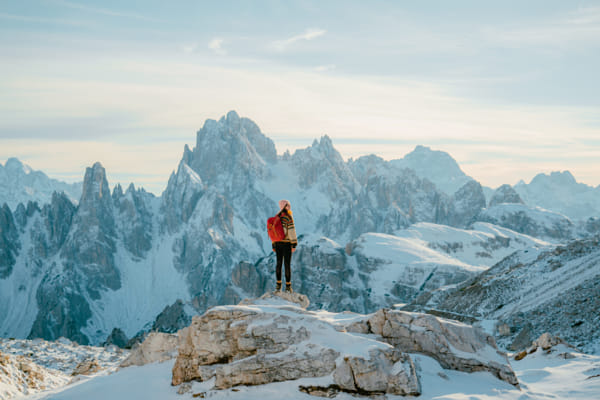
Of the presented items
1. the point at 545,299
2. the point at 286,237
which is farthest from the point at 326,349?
the point at 545,299

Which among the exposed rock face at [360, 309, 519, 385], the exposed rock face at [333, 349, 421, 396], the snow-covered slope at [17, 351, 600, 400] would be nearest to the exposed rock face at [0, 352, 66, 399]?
the snow-covered slope at [17, 351, 600, 400]

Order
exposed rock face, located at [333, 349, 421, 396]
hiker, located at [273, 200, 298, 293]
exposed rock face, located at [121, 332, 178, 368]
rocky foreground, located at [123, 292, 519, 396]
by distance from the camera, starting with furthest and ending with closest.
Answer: exposed rock face, located at [121, 332, 178, 368]
hiker, located at [273, 200, 298, 293]
rocky foreground, located at [123, 292, 519, 396]
exposed rock face, located at [333, 349, 421, 396]

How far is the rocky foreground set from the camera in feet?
66.2

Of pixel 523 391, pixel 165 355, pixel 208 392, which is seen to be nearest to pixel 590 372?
pixel 523 391

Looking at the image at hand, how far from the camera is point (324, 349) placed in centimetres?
2114

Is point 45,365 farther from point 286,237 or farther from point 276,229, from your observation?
point 276,229

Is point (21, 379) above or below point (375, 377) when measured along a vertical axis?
below

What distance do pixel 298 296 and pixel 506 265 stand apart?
80.9m

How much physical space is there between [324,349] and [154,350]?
13845mm

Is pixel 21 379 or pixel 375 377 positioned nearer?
pixel 375 377

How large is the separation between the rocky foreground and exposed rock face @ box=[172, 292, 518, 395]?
0.12 feet

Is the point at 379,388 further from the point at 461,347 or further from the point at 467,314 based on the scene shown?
the point at 467,314

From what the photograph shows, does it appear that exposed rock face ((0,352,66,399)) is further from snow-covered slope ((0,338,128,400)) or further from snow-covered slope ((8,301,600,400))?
snow-covered slope ((8,301,600,400))

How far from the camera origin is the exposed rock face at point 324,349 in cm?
2023
